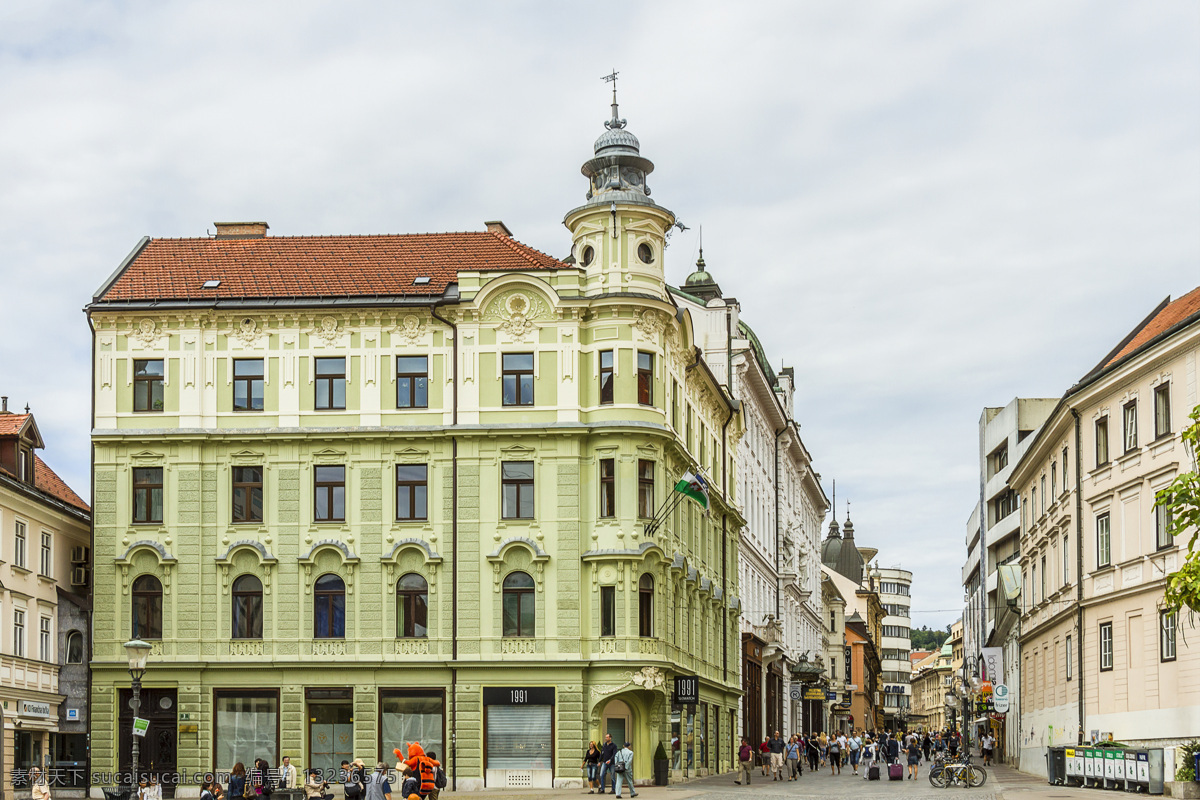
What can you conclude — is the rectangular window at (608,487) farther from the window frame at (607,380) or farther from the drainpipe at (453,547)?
the drainpipe at (453,547)

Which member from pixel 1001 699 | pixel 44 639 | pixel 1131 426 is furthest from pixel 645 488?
A: pixel 44 639

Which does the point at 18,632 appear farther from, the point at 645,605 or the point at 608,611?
the point at 645,605

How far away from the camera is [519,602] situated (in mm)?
45156

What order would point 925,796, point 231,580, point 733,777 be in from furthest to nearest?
1. point 733,777
2. point 231,580
3. point 925,796

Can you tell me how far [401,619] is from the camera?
4531 centimetres

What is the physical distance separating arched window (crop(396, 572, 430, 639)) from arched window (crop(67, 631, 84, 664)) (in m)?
9.85

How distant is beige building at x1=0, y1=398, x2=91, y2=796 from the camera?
42.5m

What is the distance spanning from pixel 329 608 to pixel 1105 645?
916 inches

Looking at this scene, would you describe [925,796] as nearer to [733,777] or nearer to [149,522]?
[733,777]

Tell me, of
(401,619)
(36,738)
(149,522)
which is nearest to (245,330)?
(149,522)

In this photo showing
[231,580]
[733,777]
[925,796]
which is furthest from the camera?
[733,777]

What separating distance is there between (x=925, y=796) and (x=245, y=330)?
942 inches

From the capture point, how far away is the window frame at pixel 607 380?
45.8 metres

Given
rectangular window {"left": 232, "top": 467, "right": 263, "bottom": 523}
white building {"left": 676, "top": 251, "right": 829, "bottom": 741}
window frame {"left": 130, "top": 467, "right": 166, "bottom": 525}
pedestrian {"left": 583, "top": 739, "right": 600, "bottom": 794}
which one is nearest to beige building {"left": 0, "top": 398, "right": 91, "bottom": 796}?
window frame {"left": 130, "top": 467, "right": 166, "bottom": 525}
